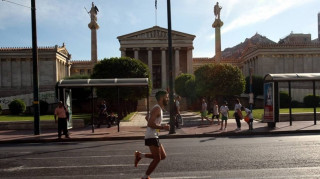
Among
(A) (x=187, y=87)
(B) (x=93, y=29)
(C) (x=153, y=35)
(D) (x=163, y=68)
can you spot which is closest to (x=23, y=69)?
(B) (x=93, y=29)

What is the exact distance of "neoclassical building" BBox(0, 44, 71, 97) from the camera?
62.3m

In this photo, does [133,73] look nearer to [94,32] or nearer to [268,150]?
[268,150]

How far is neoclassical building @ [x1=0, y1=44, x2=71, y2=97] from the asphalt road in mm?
53134

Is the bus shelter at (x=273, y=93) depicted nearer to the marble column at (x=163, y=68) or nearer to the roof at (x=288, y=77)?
the roof at (x=288, y=77)

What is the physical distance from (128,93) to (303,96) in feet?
80.0

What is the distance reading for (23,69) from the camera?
63.4 meters

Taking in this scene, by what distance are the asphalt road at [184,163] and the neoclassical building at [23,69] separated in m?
53.1

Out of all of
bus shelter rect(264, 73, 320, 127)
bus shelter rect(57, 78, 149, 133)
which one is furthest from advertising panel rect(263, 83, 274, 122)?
bus shelter rect(57, 78, 149, 133)

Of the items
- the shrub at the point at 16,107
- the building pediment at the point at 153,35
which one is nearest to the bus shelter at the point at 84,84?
the shrub at the point at 16,107

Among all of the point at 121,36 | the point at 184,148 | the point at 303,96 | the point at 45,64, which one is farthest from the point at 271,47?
the point at 184,148

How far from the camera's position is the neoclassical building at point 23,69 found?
6231 centimetres

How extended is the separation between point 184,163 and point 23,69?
60.3 m

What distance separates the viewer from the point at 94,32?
2454 inches

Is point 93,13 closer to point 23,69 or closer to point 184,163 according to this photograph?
point 23,69
